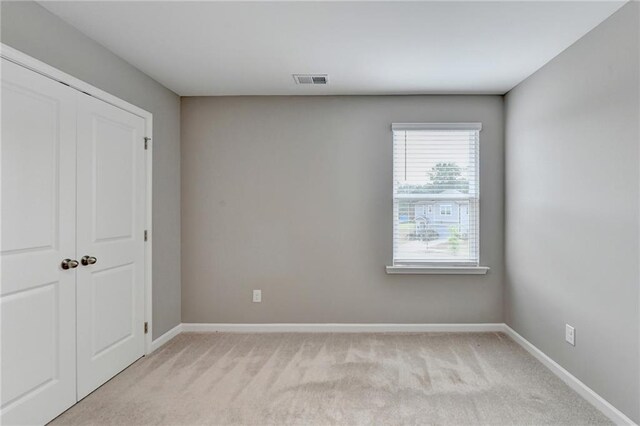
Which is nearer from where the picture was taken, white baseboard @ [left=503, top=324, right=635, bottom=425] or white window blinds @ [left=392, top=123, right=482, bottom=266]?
white baseboard @ [left=503, top=324, right=635, bottom=425]

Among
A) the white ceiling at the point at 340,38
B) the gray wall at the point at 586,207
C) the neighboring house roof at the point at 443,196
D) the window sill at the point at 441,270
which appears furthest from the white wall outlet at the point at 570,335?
the white ceiling at the point at 340,38

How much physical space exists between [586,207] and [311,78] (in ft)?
7.86

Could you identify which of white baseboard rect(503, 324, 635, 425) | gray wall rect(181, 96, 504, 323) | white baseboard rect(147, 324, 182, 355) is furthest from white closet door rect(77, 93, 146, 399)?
white baseboard rect(503, 324, 635, 425)

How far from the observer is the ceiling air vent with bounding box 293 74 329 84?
3.29m

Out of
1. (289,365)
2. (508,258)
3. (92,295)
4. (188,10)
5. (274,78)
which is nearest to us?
(188,10)

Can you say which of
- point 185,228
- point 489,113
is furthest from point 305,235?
point 489,113

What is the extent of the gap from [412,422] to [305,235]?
211cm

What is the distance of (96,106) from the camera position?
8.67 feet

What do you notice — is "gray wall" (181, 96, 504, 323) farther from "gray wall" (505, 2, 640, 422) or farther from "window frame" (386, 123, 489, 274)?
"gray wall" (505, 2, 640, 422)

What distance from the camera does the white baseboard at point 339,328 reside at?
386 cm

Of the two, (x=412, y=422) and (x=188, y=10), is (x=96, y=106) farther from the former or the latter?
(x=412, y=422)

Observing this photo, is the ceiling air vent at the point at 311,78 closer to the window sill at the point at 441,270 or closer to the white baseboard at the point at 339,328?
the window sill at the point at 441,270

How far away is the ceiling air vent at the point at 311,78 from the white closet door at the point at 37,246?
175cm

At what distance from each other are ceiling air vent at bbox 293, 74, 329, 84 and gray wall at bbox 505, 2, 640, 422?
1.83 meters
